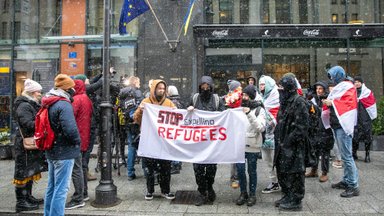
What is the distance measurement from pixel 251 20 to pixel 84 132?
9537mm

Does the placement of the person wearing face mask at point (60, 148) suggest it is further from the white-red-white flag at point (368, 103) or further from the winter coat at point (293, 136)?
the white-red-white flag at point (368, 103)

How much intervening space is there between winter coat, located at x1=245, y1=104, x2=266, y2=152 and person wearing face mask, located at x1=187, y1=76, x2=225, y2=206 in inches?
25.5

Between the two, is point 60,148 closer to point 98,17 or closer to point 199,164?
point 199,164

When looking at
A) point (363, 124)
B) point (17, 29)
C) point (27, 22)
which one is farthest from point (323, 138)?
point (17, 29)

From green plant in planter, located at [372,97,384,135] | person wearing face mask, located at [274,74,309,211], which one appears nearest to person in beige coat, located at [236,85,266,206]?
person wearing face mask, located at [274,74,309,211]

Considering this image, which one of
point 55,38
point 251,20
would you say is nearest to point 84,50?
point 55,38

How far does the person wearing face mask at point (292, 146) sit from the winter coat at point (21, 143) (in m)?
3.99

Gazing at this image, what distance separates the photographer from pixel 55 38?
14.4 meters

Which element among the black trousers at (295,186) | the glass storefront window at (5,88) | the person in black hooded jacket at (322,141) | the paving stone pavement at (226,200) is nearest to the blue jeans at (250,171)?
the paving stone pavement at (226,200)

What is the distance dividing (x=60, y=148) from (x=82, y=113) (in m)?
1.36

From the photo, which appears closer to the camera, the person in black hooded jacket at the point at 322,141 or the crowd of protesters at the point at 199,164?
the crowd of protesters at the point at 199,164

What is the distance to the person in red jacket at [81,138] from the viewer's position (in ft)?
20.0

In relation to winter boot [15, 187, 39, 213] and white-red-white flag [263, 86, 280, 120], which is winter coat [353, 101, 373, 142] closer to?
white-red-white flag [263, 86, 280, 120]

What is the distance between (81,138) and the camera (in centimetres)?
642
